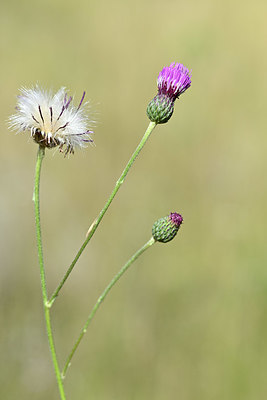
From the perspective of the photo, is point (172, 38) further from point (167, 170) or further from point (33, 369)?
point (33, 369)

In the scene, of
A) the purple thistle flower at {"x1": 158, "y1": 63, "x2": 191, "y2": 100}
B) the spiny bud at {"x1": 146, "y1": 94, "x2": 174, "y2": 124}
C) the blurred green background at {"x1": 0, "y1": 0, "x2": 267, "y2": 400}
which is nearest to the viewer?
the spiny bud at {"x1": 146, "y1": 94, "x2": 174, "y2": 124}

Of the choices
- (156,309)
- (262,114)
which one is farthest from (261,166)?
(156,309)

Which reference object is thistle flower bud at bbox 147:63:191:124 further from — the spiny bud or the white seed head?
the white seed head

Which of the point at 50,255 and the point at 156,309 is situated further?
the point at 50,255

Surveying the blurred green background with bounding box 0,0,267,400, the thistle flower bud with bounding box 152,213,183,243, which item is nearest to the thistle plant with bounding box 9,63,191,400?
the thistle flower bud with bounding box 152,213,183,243

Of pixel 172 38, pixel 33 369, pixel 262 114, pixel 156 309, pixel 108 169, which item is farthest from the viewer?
pixel 172 38

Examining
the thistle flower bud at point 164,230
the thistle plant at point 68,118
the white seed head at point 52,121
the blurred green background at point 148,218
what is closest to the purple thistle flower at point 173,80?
the thistle plant at point 68,118

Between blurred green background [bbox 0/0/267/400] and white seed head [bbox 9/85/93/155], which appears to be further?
blurred green background [bbox 0/0/267/400]
